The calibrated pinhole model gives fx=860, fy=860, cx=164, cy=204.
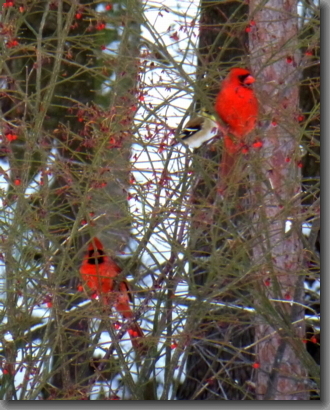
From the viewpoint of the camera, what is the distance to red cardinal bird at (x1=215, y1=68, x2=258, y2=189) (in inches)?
98.5

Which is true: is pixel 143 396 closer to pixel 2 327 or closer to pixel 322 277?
pixel 2 327

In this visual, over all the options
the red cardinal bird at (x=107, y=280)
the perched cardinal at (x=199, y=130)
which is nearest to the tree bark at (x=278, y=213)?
the perched cardinal at (x=199, y=130)

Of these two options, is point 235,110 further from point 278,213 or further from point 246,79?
point 278,213

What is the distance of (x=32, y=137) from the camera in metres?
2.71

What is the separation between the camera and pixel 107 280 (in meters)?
2.70

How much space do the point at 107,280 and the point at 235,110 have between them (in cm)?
66

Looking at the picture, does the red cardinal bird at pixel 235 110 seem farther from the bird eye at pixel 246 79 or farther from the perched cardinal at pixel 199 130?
the perched cardinal at pixel 199 130

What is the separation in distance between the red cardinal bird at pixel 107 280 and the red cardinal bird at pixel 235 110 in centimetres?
47

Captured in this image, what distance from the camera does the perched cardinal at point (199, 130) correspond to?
110 inches

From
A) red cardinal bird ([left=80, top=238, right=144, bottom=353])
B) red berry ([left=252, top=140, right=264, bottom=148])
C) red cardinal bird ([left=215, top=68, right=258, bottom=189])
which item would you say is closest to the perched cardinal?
red cardinal bird ([left=215, top=68, right=258, bottom=189])

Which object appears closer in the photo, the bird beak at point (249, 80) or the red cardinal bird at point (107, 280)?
the red cardinal bird at point (107, 280)

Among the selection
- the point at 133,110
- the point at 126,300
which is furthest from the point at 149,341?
the point at 133,110

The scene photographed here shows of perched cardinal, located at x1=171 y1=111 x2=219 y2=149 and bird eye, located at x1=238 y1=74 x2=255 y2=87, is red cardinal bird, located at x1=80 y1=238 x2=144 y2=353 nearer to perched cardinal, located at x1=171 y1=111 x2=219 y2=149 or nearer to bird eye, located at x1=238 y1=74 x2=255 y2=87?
perched cardinal, located at x1=171 y1=111 x2=219 y2=149

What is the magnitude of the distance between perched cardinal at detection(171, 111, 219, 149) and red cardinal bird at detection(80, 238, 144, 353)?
45 centimetres
